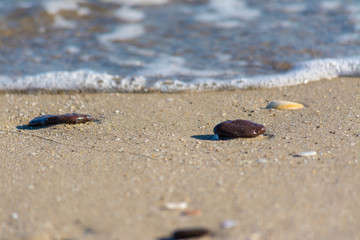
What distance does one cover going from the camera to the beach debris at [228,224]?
1.60 metres

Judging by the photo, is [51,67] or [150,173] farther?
[51,67]

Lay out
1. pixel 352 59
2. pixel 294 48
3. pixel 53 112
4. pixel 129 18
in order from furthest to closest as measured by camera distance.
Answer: pixel 129 18, pixel 294 48, pixel 352 59, pixel 53 112

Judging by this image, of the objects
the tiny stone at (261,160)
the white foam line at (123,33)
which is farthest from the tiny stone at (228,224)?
the white foam line at (123,33)

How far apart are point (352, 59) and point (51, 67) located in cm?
292

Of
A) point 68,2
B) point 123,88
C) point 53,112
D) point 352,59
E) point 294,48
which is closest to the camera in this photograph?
point 53,112

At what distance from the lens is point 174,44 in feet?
16.0

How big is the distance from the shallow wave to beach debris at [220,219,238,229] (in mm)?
2122

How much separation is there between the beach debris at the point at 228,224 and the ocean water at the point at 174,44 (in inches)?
83.9

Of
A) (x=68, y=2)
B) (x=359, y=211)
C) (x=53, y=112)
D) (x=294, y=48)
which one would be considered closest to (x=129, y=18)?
(x=68, y=2)

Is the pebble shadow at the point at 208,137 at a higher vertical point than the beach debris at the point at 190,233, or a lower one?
lower

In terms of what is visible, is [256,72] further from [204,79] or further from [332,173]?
[332,173]

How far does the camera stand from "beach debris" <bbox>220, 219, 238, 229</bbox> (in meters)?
1.60

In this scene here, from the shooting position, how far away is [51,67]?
424 centimetres

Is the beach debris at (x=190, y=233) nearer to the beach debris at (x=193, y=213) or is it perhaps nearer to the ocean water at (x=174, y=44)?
the beach debris at (x=193, y=213)
